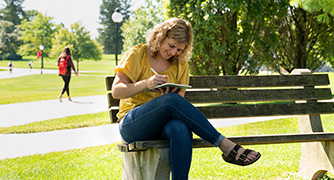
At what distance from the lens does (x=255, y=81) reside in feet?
13.3

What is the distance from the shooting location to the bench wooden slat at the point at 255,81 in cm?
394

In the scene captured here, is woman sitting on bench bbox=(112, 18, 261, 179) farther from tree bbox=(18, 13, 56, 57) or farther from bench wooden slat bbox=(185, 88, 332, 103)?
tree bbox=(18, 13, 56, 57)

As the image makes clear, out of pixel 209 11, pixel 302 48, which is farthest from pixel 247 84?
pixel 302 48

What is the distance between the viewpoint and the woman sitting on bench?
280 cm

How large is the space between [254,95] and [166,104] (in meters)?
1.47

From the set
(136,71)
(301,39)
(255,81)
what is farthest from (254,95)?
(301,39)

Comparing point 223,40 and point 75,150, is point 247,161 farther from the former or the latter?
point 223,40

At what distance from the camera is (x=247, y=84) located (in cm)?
405

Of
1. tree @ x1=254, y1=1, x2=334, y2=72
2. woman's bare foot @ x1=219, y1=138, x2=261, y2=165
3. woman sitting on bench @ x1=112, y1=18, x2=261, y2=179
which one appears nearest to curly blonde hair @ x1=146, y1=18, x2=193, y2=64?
woman sitting on bench @ x1=112, y1=18, x2=261, y2=179

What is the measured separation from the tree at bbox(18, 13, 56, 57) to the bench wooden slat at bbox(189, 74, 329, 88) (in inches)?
2676

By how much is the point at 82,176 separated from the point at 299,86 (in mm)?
2489

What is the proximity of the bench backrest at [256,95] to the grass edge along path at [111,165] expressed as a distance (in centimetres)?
87

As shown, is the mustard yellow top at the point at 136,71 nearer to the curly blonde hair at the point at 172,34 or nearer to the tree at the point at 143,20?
the curly blonde hair at the point at 172,34

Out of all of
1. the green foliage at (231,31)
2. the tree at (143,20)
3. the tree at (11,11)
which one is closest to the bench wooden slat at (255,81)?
the green foliage at (231,31)
